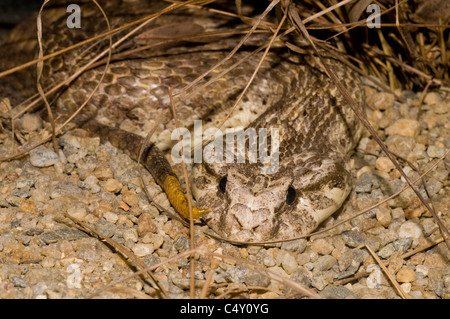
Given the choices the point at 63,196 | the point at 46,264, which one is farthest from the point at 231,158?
the point at 46,264

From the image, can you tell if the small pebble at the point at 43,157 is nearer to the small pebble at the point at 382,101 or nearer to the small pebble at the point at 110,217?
the small pebble at the point at 110,217

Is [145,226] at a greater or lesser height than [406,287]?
greater

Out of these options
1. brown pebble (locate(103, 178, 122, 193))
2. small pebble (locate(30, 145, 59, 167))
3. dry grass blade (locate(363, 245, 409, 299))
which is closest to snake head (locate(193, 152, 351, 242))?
dry grass blade (locate(363, 245, 409, 299))

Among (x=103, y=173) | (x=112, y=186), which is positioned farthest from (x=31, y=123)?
(x=112, y=186)

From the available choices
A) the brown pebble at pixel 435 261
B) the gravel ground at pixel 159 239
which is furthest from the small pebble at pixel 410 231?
the brown pebble at pixel 435 261

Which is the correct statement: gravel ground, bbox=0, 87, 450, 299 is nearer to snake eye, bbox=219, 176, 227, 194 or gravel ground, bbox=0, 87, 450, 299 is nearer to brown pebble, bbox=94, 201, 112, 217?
brown pebble, bbox=94, 201, 112, 217

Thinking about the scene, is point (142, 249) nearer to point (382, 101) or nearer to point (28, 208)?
point (28, 208)
